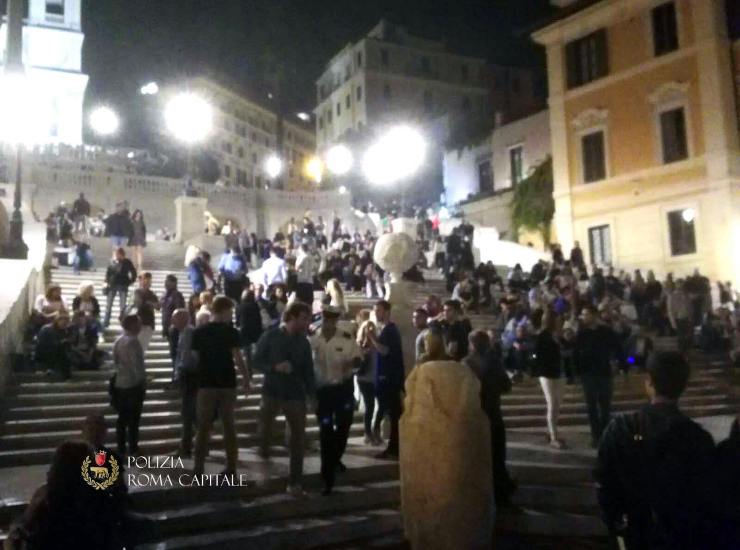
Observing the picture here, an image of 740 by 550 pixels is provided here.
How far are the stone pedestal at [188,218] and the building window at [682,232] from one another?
1754cm

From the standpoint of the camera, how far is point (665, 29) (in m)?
26.6

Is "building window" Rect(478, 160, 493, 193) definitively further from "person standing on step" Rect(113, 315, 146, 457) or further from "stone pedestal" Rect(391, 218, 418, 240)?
"person standing on step" Rect(113, 315, 146, 457)

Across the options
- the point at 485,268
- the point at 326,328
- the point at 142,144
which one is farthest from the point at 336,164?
the point at 326,328

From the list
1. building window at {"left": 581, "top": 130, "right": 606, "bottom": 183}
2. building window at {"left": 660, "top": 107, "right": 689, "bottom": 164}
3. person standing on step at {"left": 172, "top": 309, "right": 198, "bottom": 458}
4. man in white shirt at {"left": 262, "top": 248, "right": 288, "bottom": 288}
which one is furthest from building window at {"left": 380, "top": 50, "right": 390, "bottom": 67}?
person standing on step at {"left": 172, "top": 309, "right": 198, "bottom": 458}

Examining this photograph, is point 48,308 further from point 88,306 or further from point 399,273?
point 399,273

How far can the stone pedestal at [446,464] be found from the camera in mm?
5766

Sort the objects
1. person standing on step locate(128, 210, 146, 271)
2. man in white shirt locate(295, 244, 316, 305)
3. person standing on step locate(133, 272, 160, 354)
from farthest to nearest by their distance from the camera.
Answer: person standing on step locate(128, 210, 146, 271), man in white shirt locate(295, 244, 316, 305), person standing on step locate(133, 272, 160, 354)

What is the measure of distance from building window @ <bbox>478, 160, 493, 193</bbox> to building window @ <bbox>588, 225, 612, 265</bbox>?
1041 centimetres

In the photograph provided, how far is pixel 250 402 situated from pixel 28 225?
41.6 ft

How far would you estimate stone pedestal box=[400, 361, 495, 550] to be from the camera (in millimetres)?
5766

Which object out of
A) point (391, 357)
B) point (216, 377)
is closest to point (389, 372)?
point (391, 357)

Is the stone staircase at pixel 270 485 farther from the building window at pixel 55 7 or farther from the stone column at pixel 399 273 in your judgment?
the building window at pixel 55 7

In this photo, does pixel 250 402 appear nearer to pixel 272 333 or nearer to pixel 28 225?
pixel 272 333

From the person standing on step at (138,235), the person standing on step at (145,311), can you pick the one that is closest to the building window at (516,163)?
the person standing on step at (138,235)
